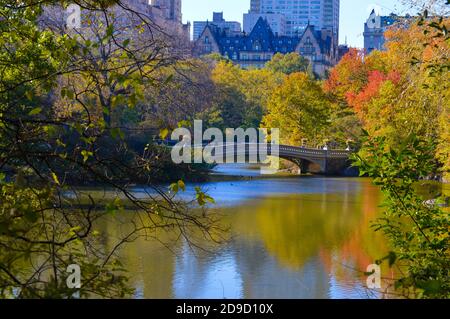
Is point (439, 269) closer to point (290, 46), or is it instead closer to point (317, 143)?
point (317, 143)

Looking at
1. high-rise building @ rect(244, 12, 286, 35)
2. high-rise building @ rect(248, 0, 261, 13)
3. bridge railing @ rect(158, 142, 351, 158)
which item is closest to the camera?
bridge railing @ rect(158, 142, 351, 158)

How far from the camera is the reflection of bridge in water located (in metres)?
27.1

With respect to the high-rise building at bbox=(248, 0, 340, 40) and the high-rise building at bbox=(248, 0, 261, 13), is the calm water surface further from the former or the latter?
the high-rise building at bbox=(248, 0, 340, 40)

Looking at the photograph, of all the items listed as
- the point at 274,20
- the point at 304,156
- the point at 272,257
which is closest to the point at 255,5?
the point at 274,20

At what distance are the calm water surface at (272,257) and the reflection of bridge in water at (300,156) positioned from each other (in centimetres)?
951

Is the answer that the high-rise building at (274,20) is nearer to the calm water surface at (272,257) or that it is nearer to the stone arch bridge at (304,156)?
the stone arch bridge at (304,156)

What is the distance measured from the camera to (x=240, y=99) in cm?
3781

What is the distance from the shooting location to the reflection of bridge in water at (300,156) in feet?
89.0

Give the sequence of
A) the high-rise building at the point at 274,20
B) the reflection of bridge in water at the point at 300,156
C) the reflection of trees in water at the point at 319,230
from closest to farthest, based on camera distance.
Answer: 1. the reflection of trees in water at the point at 319,230
2. the reflection of bridge in water at the point at 300,156
3. the high-rise building at the point at 274,20

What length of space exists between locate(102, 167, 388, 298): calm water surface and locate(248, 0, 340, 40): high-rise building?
397 feet

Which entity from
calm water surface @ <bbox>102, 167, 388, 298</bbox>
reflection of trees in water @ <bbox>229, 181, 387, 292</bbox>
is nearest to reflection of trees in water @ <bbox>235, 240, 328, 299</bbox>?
calm water surface @ <bbox>102, 167, 388, 298</bbox>

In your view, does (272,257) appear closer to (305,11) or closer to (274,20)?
(274,20)

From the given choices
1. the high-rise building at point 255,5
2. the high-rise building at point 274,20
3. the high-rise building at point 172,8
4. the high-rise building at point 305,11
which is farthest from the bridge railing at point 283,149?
the high-rise building at point 305,11

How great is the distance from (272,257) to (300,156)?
1772 cm
